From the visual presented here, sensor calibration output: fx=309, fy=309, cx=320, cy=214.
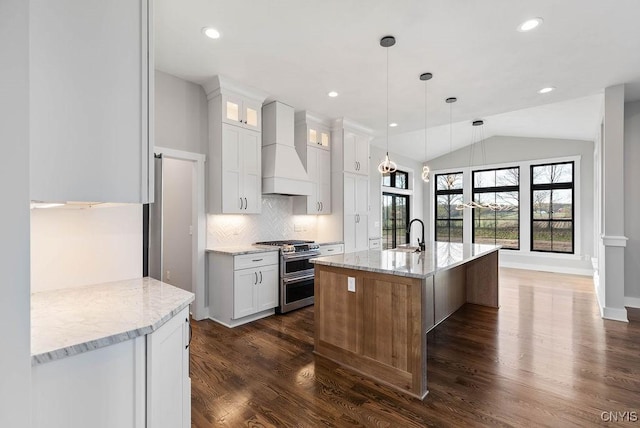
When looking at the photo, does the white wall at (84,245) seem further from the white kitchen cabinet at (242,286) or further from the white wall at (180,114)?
the white wall at (180,114)

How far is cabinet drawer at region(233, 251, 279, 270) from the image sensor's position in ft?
12.3

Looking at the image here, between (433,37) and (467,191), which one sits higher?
(433,37)

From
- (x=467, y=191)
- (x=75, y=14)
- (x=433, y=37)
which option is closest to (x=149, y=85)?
(x=75, y=14)

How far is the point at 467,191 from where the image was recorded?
28.3 feet

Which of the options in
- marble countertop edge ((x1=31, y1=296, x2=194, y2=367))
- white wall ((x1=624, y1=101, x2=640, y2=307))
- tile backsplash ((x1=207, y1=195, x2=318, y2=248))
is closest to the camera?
marble countertop edge ((x1=31, y1=296, x2=194, y2=367))

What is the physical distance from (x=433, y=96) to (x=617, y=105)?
2.29 m

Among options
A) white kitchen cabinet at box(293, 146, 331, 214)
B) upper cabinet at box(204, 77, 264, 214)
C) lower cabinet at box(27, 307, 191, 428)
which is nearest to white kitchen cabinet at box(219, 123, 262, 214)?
upper cabinet at box(204, 77, 264, 214)

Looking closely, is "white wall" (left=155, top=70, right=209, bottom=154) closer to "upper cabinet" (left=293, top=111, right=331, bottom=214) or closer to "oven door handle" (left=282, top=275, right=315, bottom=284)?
"upper cabinet" (left=293, top=111, right=331, bottom=214)

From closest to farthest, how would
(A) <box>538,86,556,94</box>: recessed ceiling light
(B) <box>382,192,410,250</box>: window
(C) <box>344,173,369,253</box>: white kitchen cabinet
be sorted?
1. (A) <box>538,86,556,94</box>: recessed ceiling light
2. (C) <box>344,173,369,253</box>: white kitchen cabinet
3. (B) <box>382,192,410,250</box>: window

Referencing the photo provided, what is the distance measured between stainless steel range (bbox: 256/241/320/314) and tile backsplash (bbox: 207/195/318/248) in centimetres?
23

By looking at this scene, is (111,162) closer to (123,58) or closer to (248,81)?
(123,58)

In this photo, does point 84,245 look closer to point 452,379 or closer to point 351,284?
point 351,284

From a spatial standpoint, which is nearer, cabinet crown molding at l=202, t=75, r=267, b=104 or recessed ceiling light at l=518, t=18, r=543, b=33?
recessed ceiling light at l=518, t=18, r=543, b=33

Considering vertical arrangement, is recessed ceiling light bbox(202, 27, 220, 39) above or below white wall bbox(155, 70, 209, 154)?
above
